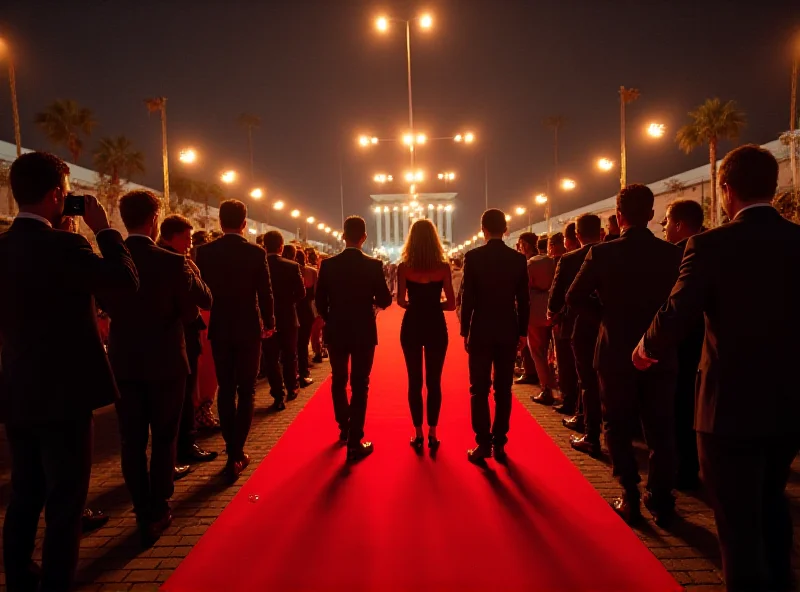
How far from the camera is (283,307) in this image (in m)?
7.36

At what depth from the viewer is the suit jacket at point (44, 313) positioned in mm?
2424

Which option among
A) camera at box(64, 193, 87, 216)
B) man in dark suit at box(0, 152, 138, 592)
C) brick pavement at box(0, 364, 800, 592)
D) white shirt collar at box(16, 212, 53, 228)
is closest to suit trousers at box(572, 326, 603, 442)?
brick pavement at box(0, 364, 800, 592)

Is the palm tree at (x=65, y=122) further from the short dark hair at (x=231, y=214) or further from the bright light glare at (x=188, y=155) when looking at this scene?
the short dark hair at (x=231, y=214)

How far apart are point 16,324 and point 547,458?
14.5 feet

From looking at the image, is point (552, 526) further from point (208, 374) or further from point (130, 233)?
point (208, 374)

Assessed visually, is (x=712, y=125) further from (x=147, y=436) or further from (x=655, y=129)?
(x=147, y=436)

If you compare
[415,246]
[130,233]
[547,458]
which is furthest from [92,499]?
[547,458]

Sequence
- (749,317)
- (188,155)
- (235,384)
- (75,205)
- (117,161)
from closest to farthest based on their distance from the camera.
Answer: (749,317)
(75,205)
(235,384)
(188,155)
(117,161)

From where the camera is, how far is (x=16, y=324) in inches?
96.4

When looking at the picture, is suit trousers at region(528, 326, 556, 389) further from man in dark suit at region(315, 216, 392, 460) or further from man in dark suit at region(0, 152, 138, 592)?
man in dark suit at region(0, 152, 138, 592)

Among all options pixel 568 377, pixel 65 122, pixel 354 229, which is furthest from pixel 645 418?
pixel 65 122

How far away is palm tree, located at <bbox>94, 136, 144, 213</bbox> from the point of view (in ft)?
117

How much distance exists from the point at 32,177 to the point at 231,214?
83.6 inches

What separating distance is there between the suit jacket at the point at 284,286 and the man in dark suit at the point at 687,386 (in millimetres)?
4712
